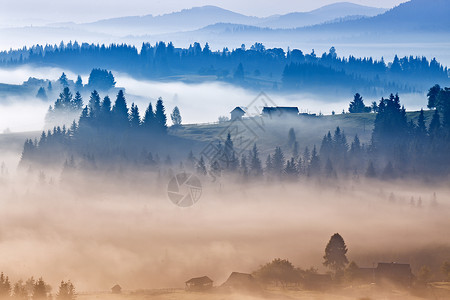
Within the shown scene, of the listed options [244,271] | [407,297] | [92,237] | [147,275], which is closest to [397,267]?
[407,297]

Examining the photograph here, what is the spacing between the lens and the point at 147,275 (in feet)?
550

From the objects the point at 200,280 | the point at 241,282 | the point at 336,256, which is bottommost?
the point at 200,280

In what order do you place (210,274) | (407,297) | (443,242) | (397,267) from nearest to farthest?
(407,297) < (397,267) < (210,274) < (443,242)

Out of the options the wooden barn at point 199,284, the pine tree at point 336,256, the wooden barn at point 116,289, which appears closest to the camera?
the wooden barn at point 199,284

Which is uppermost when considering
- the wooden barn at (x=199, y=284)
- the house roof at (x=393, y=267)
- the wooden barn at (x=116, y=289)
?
the house roof at (x=393, y=267)

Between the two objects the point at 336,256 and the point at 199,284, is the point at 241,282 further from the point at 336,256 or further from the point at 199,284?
the point at 336,256

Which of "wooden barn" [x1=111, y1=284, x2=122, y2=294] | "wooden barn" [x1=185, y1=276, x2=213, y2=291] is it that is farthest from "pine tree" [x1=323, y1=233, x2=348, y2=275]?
"wooden barn" [x1=111, y1=284, x2=122, y2=294]

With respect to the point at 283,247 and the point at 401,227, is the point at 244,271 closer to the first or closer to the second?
the point at 283,247

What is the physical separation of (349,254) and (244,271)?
1928 cm

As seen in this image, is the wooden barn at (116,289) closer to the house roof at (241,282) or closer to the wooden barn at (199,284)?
the wooden barn at (199,284)

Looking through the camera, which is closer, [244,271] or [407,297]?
[407,297]

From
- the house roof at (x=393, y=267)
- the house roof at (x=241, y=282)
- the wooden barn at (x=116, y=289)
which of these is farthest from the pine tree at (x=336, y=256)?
the wooden barn at (x=116, y=289)

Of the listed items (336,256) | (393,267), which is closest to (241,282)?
(336,256)

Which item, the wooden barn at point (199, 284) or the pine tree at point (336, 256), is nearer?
the wooden barn at point (199, 284)
